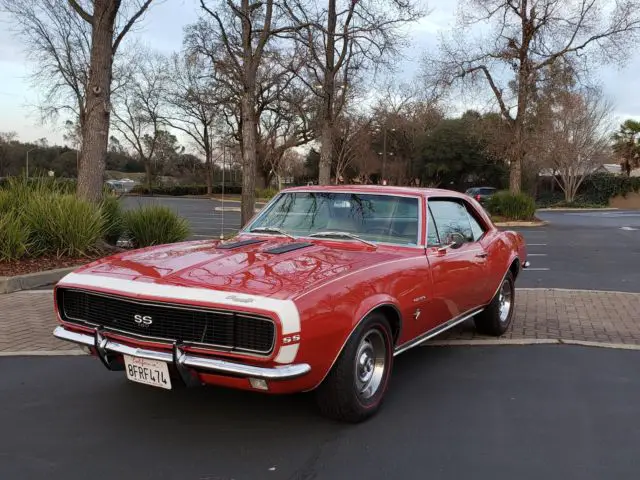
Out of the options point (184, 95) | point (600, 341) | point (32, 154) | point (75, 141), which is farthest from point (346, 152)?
point (32, 154)

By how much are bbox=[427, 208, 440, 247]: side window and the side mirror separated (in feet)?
0.24

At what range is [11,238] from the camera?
830 cm

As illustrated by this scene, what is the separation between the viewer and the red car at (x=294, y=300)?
317 centimetres

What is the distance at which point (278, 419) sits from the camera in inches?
149

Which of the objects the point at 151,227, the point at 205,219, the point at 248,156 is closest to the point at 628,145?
the point at 205,219

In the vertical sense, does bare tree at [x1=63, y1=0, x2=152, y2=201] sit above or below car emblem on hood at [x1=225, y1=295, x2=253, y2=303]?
above

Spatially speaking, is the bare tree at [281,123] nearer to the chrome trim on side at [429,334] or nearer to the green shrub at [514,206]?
the green shrub at [514,206]

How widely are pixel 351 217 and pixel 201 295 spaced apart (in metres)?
1.91

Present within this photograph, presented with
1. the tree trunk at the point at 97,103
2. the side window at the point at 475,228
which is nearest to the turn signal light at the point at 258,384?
the side window at the point at 475,228

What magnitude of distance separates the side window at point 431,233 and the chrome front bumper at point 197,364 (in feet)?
6.17

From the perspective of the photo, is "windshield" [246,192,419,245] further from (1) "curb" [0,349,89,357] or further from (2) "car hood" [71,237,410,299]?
(1) "curb" [0,349,89,357]

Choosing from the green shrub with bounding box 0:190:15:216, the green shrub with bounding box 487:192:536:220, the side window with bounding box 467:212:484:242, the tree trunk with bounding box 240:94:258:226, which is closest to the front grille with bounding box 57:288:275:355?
the side window with bounding box 467:212:484:242

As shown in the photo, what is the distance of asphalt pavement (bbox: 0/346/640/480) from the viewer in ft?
10.2

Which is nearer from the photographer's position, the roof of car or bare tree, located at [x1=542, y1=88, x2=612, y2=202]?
the roof of car
